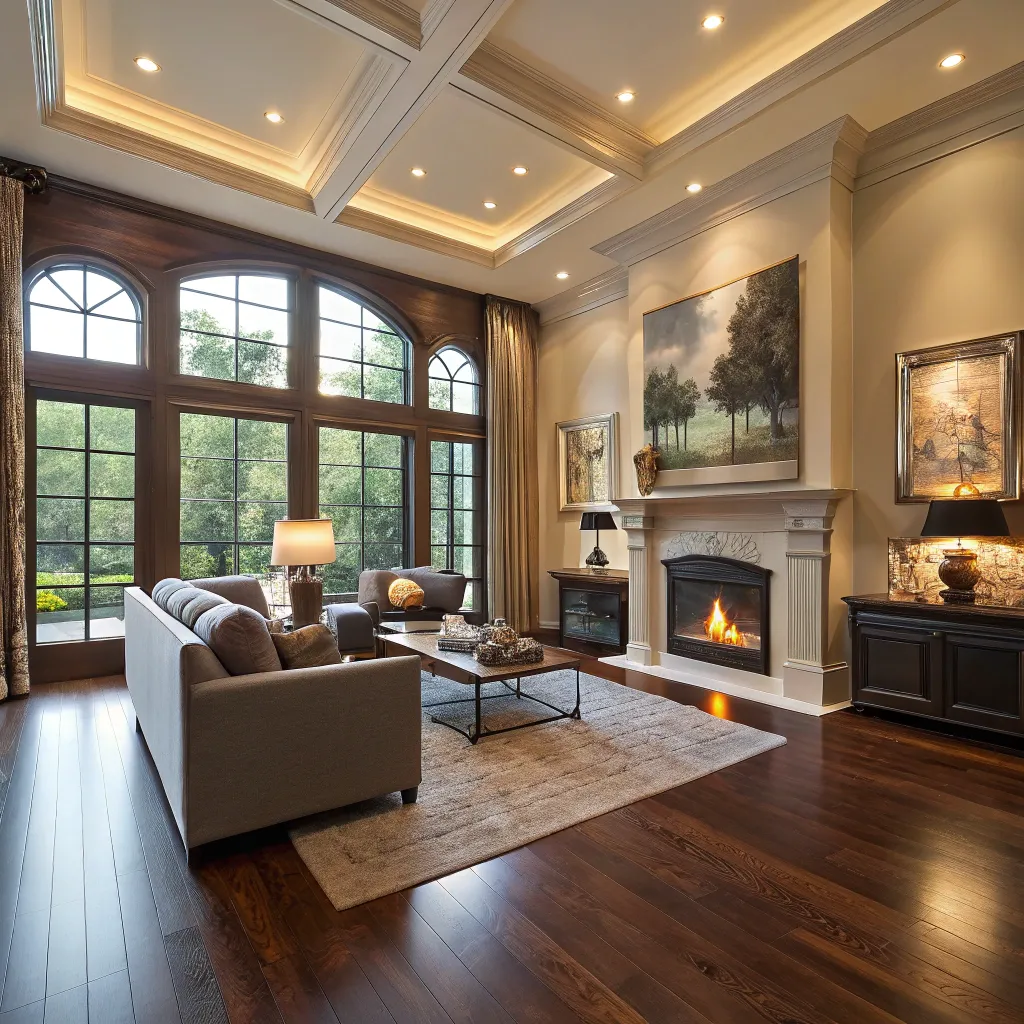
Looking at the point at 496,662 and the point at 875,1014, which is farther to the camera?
the point at 496,662

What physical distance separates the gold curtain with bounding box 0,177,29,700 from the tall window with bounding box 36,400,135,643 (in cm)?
34

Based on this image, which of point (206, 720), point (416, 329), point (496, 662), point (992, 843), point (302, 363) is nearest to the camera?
point (206, 720)

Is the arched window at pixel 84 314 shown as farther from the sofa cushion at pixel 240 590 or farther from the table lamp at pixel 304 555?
the table lamp at pixel 304 555

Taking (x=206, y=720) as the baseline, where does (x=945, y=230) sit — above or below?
above

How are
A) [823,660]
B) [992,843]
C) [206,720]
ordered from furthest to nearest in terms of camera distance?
[823,660]
[992,843]
[206,720]

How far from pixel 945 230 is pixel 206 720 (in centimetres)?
479

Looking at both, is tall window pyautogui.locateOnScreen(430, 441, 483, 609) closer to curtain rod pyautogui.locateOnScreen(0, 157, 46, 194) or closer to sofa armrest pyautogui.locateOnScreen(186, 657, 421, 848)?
curtain rod pyautogui.locateOnScreen(0, 157, 46, 194)

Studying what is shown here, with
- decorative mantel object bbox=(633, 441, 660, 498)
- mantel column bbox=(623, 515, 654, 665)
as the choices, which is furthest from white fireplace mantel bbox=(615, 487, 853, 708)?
mantel column bbox=(623, 515, 654, 665)

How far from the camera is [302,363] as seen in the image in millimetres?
5812

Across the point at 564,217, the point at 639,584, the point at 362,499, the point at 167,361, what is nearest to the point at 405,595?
the point at 362,499

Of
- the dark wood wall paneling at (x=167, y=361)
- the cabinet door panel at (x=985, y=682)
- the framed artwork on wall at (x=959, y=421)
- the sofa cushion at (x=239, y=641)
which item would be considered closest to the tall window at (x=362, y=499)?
the dark wood wall paneling at (x=167, y=361)

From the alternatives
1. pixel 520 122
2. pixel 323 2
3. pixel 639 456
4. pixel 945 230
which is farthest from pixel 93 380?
pixel 945 230

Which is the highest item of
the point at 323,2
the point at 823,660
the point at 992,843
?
the point at 323,2

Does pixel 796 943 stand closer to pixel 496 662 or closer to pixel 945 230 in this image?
pixel 496 662
